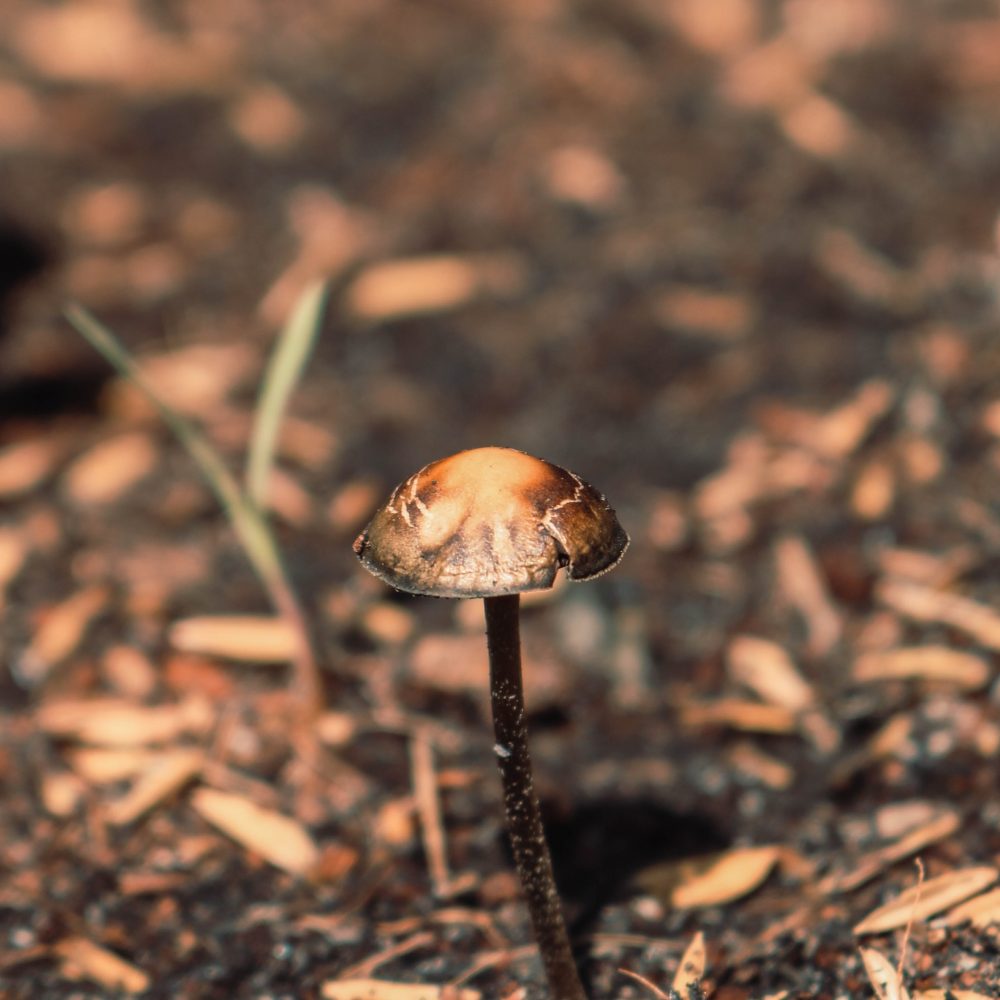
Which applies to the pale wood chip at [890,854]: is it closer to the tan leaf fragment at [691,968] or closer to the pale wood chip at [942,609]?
the tan leaf fragment at [691,968]

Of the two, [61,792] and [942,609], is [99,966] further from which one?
[942,609]

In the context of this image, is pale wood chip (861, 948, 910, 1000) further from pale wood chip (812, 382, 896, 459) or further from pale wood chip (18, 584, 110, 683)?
pale wood chip (18, 584, 110, 683)

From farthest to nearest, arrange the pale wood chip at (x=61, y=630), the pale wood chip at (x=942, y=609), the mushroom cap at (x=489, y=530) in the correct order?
1. the pale wood chip at (x=61, y=630)
2. the pale wood chip at (x=942, y=609)
3. the mushroom cap at (x=489, y=530)

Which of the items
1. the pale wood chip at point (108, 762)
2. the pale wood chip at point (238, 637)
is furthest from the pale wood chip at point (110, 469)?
the pale wood chip at point (108, 762)

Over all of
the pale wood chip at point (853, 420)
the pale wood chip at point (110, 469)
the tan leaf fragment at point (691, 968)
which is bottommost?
the tan leaf fragment at point (691, 968)

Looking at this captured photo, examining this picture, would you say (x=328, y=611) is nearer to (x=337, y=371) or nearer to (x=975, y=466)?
(x=337, y=371)

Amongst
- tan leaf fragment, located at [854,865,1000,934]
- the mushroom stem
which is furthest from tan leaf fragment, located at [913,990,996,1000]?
the mushroom stem
